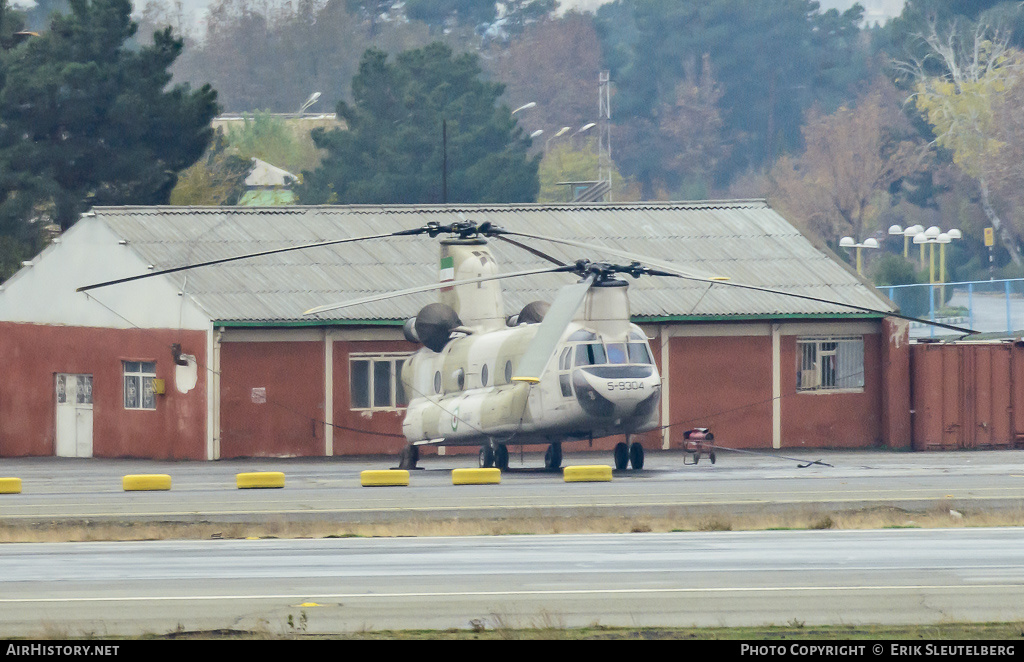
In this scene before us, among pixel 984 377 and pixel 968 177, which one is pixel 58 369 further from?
pixel 968 177

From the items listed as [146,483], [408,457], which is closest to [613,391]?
[408,457]

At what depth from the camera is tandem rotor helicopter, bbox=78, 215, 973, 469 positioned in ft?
92.9

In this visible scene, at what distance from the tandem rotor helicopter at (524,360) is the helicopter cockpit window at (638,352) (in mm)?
23

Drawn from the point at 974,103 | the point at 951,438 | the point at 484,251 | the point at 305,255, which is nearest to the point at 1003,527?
the point at 484,251

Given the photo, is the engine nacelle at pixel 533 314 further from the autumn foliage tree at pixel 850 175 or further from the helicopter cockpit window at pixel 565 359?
the autumn foliage tree at pixel 850 175

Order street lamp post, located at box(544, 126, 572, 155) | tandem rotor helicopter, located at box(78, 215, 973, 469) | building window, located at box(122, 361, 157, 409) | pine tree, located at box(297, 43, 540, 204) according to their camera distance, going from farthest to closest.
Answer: street lamp post, located at box(544, 126, 572, 155) → pine tree, located at box(297, 43, 540, 204) → building window, located at box(122, 361, 157, 409) → tandem rotor helicopter, located at box(78, 215, 973, 469)

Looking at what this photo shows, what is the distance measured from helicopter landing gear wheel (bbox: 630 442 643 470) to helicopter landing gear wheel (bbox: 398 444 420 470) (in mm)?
4809

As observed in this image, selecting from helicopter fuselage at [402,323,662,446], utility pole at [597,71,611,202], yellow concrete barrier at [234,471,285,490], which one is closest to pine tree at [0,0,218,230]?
helicopter fuselage at [402,323,662,446]

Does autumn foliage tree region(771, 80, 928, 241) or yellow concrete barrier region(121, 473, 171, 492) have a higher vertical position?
autumn foliage tree region(771, 80, 928, 241)

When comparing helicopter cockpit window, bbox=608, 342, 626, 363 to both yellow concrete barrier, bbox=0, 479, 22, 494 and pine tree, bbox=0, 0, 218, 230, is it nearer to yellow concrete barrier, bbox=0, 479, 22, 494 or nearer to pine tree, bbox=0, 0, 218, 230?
yellow concrete barrier, bbox=0, 479, 22, 494

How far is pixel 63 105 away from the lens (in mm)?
54000

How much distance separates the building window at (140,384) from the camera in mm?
37906
